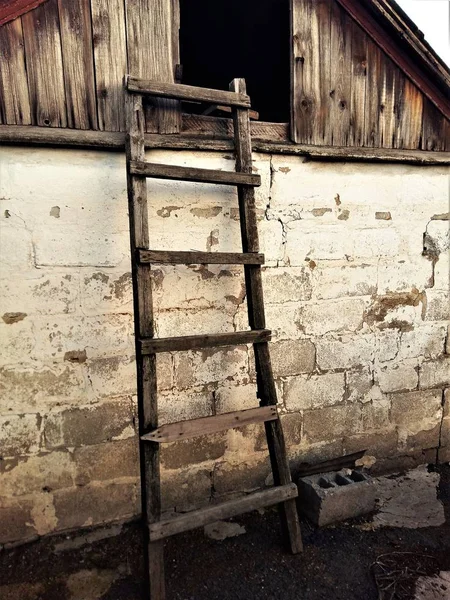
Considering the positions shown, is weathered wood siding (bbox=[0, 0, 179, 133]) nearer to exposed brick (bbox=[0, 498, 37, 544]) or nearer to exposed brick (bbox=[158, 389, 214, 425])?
exposed brick (bbox=[158, 389, 214, 425])

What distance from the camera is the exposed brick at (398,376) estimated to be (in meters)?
2.98

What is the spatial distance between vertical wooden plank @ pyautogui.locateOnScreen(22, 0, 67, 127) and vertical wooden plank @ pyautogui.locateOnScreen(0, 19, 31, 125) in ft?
0.09

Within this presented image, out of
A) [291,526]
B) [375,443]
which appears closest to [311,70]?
[375,443]

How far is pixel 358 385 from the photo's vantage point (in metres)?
2.92

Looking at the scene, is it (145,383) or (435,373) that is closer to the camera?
(145,383)

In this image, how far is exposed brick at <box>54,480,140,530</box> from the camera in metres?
2.33

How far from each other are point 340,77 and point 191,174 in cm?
134

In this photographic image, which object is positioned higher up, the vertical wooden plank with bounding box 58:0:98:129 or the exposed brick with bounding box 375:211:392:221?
the vertical wooden plank with bounding box 58:0:98:129

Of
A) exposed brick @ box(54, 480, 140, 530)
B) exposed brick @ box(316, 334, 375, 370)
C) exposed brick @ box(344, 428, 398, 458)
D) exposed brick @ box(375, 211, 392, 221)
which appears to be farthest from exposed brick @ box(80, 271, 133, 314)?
exposed brick @ box(344, 428, 398, 458)

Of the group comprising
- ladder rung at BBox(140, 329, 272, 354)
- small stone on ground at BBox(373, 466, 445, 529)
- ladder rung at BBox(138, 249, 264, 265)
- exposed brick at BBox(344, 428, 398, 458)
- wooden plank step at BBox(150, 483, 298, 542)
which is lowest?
small stone on ground at BBox(373, 466, 445, 529)

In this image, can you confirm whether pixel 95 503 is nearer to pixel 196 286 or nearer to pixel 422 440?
pixel 196 286

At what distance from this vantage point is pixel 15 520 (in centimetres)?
225

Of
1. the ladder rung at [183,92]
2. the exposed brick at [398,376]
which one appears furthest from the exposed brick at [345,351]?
the ladder rung at [183,92]

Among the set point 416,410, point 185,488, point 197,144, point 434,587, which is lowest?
point 434,587
